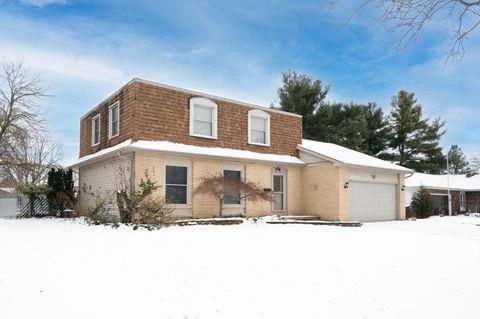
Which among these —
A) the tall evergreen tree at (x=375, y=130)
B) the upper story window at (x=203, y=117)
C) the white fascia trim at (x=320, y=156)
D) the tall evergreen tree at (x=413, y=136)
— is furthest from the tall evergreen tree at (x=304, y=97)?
the upper story window at (x=203, y=117)

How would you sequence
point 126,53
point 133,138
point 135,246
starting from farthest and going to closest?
point 126,53 < point 133,138 < point 135,246

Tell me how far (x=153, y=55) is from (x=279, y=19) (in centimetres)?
731

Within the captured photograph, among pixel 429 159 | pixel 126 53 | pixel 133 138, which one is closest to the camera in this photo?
pixel 133 138

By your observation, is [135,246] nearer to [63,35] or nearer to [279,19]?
[279,19]

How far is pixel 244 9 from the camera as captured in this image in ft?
37.8

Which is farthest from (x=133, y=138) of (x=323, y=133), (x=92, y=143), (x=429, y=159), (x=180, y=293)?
(x=429, y=159)

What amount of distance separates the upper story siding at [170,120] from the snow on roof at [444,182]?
16779 mm

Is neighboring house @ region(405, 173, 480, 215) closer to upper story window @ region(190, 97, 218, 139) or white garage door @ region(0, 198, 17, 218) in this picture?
upper story window @ region(190, 97, 218, 139)

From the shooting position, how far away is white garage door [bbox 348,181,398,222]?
19.2 metres

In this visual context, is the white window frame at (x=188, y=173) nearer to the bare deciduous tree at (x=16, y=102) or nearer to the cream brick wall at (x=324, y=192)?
the cream brick wall at (x=324, y=192)

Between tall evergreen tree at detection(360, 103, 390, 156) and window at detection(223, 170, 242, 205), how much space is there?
25.9 m

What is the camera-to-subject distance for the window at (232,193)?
16.0m

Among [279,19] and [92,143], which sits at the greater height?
[279,19]

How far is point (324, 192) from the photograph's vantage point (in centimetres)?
1853
